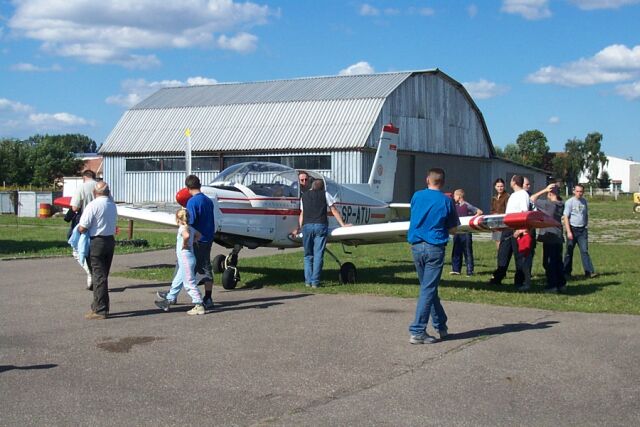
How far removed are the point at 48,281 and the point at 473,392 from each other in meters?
9.81

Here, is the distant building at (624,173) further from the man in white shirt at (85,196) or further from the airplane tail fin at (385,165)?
the man in white shirt at (85,196)

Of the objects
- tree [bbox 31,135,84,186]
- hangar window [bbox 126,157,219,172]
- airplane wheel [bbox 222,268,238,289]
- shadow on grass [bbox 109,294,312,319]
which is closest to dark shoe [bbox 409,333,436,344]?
shadow on grass [bbox 109,294,312,319]

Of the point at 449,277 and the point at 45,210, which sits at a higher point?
the point at 45,210

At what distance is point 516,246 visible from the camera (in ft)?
43.1

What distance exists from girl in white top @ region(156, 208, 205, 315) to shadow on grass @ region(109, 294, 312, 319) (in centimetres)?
20

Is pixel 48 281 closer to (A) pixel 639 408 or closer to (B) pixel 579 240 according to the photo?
(B) pixel 579 240

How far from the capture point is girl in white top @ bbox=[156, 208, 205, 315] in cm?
1050

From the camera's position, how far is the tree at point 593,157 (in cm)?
14012

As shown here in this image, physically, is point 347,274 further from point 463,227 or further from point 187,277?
point 187,277

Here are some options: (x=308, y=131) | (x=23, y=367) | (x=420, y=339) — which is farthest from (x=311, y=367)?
(x=308, y=131)

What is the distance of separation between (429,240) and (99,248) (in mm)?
4450

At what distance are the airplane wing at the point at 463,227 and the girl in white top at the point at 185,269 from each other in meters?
3.70

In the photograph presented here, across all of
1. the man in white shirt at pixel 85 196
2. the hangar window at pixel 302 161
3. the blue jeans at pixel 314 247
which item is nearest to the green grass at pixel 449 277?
the blue jeans at pixel 314 247

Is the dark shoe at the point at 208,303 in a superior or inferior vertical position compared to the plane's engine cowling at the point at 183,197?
inferior
